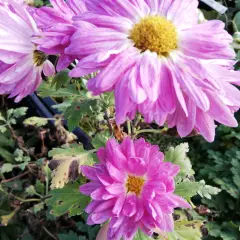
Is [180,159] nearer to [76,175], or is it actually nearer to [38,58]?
[76,175]

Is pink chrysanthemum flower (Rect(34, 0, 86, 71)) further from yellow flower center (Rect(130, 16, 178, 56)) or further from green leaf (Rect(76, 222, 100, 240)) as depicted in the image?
green leaf (Rect(76, 222, 100, 240))

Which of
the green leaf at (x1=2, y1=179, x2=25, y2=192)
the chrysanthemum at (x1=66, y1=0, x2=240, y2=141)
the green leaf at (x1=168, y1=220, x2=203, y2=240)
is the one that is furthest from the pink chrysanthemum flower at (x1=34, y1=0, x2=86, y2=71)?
the green leaf at (x1=2, y1=179, x2=25, y2=192)

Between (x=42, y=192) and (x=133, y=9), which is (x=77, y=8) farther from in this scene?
(x=42, y=192)

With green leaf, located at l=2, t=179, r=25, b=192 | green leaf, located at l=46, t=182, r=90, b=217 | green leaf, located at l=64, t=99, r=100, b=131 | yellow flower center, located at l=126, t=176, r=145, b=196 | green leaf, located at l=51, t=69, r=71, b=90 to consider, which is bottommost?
green leaf, located at l=2, t=179, r=25, b=192

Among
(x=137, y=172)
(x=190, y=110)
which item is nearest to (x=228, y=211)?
(x=137, y=172)

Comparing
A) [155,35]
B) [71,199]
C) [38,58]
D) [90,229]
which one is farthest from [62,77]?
[90,229]

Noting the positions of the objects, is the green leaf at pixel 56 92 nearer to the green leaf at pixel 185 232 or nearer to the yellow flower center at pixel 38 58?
the yellow flower center at pixel 38 58
